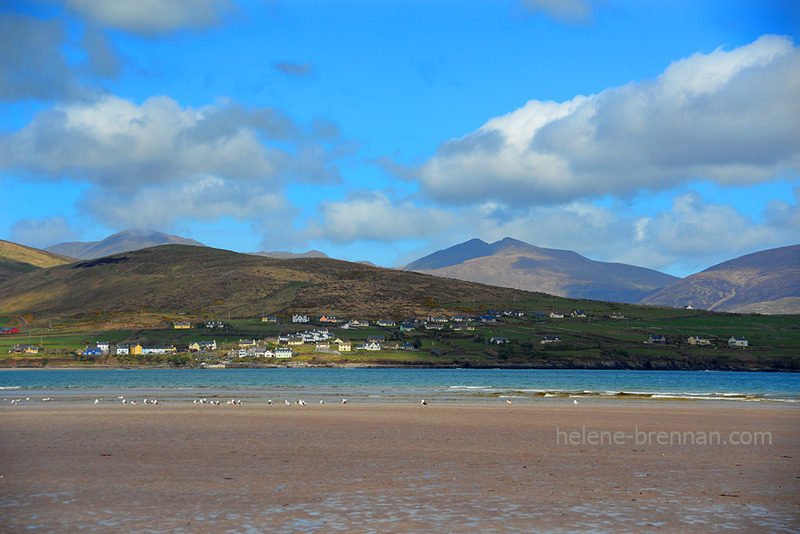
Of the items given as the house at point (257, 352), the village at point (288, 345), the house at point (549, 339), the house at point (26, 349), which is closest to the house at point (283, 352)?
the village at point (288, 345)

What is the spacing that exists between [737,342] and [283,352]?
121 meters

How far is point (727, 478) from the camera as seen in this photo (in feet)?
66.1

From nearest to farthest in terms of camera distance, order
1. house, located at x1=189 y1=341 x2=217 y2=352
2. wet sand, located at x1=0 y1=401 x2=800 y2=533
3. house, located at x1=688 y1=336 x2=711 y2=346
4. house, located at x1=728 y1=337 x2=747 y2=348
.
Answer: wet sand, located at x1=0 y1=401 x2=800 y2=533, house, located at x1=189 y1=341 x2=217 y2=352, house, located at x1=728 y1=337 x2=747 y2=348, house, located at x1=688 y1=336 x2=711 y2=346

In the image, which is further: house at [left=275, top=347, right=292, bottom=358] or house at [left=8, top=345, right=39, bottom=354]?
house at [left=275, top=347, right=292, bottom=358]

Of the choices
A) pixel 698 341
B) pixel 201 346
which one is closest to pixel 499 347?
pixel 698 341

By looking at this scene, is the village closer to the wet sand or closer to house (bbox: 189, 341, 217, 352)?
house (bbox: 189, 341, 217, 352)

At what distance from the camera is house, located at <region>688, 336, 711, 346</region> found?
592ft

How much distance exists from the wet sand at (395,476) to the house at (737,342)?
506 ft

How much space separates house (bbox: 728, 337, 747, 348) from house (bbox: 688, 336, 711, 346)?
545 centimetres

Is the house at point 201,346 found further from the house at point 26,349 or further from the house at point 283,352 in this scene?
the house at point 26,349

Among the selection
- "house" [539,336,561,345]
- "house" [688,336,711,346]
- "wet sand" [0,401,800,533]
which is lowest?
"wet sand" [0,401,800,533]

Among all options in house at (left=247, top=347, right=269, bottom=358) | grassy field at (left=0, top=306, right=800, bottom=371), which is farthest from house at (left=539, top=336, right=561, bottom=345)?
house at (left=247, top=347, right=269, bottom=358)

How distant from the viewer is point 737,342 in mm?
177250

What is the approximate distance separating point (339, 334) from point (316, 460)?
171m
